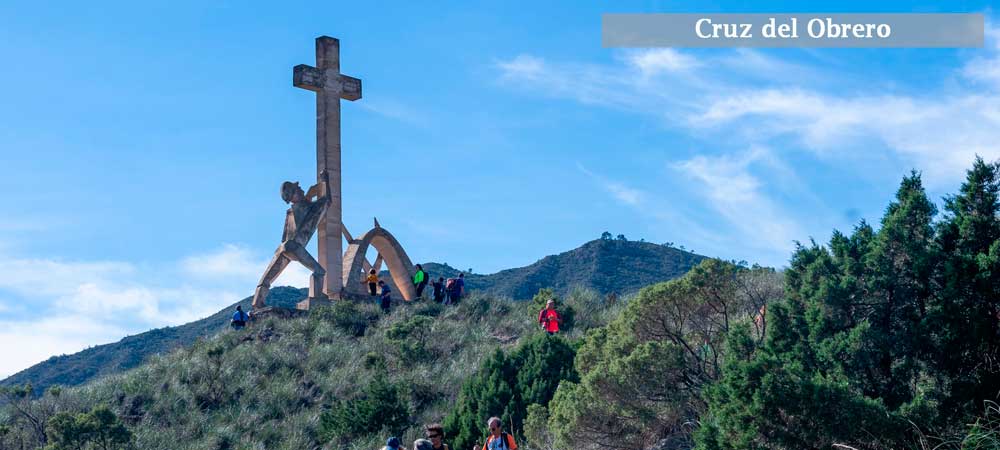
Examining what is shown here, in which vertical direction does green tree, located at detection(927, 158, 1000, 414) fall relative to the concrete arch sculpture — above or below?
below

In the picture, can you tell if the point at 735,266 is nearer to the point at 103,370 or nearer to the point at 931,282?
the point at 931,282

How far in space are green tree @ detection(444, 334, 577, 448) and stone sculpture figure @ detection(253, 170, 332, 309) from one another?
9.91 m

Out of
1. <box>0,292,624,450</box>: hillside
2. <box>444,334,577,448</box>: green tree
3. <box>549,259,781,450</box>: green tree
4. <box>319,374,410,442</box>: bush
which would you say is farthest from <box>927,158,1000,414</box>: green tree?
<box>319,374,410,442</box>: bush

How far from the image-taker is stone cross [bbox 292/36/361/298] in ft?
102

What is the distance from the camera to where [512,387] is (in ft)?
66.5

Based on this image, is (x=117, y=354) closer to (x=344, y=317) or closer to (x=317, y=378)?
(x=344, y=317)

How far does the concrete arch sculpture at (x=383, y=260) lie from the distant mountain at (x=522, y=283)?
26249 millimetres

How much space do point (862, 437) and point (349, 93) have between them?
2115 centimetres

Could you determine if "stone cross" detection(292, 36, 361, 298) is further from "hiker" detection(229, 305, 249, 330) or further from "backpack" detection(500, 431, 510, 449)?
"backpack" detection(500, 431, 510, 449)

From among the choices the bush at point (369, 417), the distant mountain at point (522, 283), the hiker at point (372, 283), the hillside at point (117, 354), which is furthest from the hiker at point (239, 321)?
the distant mountain at point (522, 283)

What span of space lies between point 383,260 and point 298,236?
3811 millimetres

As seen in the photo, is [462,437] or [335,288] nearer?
[462,437]

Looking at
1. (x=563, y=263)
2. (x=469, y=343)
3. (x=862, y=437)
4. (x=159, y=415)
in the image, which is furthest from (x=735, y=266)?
(x=563, y=263)

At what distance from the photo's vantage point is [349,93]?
105 ft
